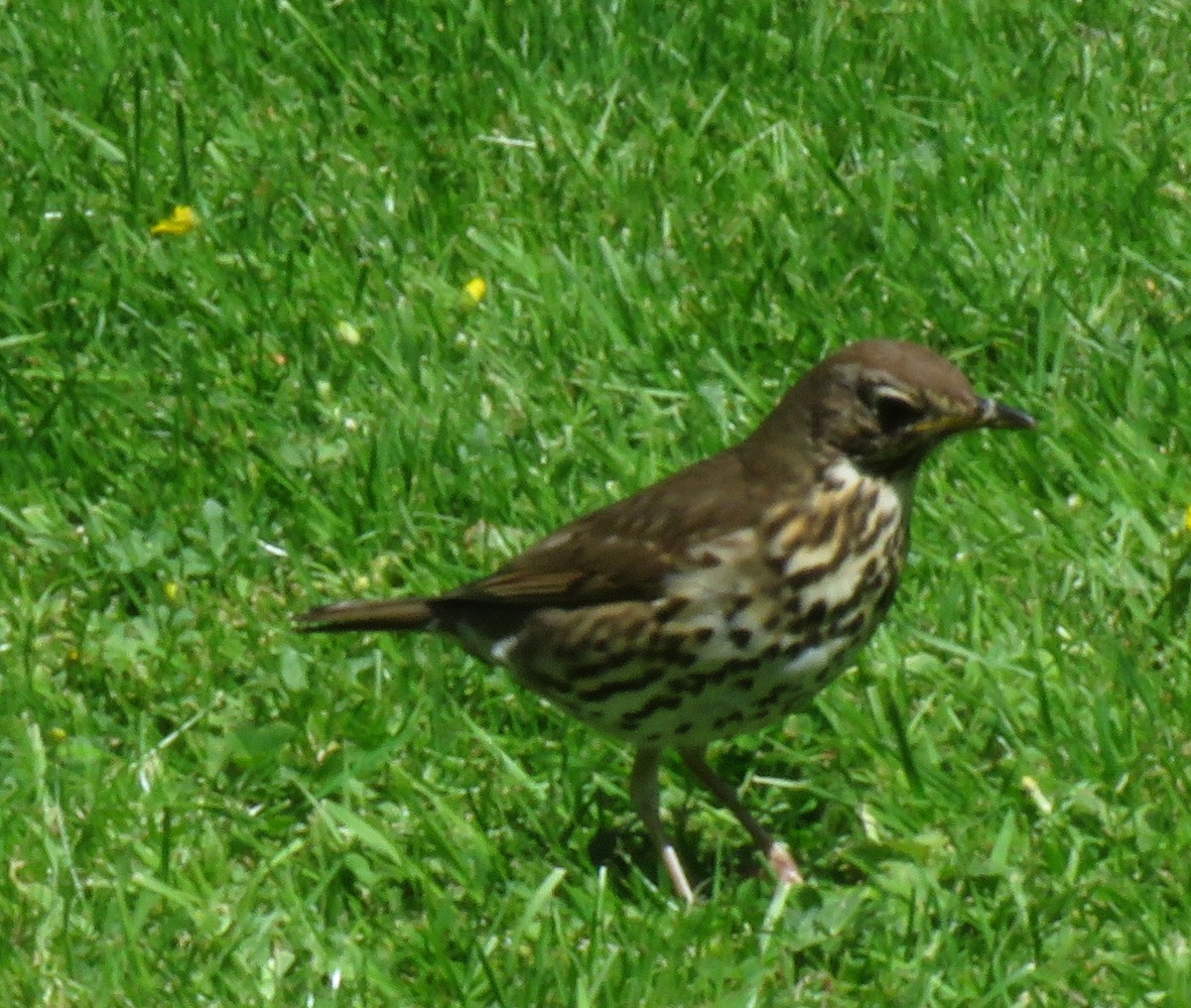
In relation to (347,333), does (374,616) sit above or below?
above

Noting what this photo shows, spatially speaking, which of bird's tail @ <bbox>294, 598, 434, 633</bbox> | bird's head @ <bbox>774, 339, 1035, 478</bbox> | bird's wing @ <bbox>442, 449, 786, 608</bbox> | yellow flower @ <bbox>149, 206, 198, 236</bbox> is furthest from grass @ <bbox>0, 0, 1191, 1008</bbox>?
bird's head @ <bbox>774, 339, 1035, 478</bbox>

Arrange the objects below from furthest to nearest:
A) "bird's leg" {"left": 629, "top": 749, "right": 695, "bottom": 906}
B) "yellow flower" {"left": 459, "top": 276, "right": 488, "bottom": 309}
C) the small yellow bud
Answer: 1. "yellow flower" {"left": 459, "top": 276, "right": 488, "bottom": 309}
2. the small yellow bud
3. "bird's leg" {"left": 629, "top": 749, "right": 695, "bottom": 906}

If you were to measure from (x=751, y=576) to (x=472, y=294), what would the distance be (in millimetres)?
2339

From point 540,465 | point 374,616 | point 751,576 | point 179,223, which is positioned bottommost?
point 179,223

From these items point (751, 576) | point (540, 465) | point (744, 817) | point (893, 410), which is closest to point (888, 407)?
point (893, 410)

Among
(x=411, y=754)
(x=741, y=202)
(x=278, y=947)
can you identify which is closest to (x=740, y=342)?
(x=741, y=202)

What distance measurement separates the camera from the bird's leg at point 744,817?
5.18 meters

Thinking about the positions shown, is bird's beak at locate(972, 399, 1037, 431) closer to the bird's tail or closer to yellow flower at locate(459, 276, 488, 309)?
the bird's tail

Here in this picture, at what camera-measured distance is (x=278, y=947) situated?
4980 mm

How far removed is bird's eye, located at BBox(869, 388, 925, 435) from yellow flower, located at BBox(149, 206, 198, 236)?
2.88 metres

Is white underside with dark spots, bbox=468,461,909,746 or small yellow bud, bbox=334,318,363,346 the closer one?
white underside with dark spots, bbox=468,461,909,746

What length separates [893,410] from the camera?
16.5ft

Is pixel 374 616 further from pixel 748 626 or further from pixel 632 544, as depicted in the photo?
pixel 748 626

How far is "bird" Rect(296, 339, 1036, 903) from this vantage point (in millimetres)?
4961
